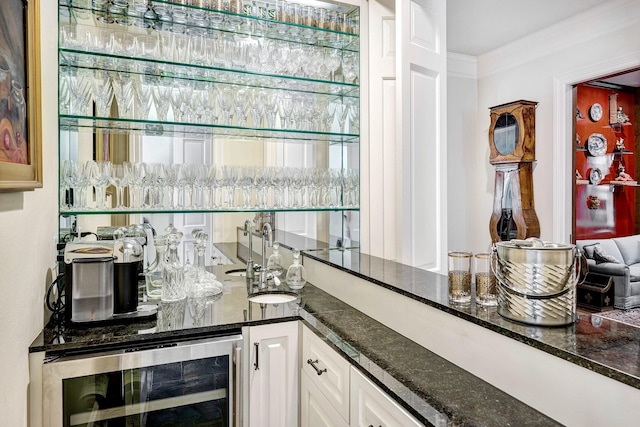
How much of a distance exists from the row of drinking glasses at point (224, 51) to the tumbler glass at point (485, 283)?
60.4 inches

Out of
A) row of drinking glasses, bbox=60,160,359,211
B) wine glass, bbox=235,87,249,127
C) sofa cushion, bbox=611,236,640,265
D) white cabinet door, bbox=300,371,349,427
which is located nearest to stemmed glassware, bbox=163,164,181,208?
row of drinking glasses, bbox=60,160,359,211

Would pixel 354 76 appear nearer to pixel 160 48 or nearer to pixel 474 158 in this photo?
pixel 160 48

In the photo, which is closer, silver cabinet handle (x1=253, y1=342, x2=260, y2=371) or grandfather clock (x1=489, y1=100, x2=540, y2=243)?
silver cabinet handle (x1=253, y1=342, x2=260, y2=371)

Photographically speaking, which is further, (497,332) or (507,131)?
(507,131)

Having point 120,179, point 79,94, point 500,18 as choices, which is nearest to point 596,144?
point 500,18

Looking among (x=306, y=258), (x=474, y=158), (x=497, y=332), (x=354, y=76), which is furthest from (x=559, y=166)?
(x=497, y=332)

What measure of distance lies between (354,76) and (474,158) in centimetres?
286

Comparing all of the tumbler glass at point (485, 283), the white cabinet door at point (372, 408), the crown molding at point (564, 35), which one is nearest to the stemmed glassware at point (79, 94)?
the white cabinet door at point (372, 408)

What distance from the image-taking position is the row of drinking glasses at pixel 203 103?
1.90 m

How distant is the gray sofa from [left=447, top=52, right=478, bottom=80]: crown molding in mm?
2229

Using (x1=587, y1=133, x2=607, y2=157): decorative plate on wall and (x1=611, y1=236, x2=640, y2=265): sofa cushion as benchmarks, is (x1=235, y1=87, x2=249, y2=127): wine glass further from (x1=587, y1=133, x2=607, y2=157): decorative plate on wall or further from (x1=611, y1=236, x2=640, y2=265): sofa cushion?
(x1=611, y1=236, x2=640, y2=265): sofa cushion

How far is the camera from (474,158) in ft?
15.6

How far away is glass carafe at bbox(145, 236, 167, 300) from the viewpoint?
6.50 ft

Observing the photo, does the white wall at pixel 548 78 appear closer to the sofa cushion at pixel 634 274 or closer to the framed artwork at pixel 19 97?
the sofa cushion at pixel 634 274
